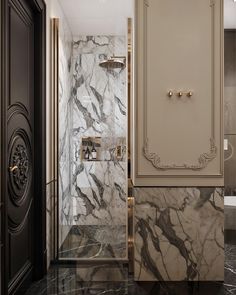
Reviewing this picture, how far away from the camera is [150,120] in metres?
2.67

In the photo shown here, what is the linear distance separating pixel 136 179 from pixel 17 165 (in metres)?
0.91

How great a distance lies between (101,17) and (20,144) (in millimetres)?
1332

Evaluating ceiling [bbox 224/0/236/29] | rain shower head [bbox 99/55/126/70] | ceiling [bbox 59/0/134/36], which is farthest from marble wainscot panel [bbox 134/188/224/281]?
ceiling [bbox 224/0/236/29]

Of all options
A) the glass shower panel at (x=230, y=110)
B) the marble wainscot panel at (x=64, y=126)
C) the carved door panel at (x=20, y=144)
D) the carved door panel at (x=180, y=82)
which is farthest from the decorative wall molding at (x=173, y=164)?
the glass shower panel at (x=230, y=110)

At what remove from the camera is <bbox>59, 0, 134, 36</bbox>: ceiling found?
288 centimetres

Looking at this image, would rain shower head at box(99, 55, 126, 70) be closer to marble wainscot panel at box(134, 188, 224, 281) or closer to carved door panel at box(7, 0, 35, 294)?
carved door panel at box(7, 0, 35, 294)

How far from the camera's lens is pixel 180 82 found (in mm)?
2660

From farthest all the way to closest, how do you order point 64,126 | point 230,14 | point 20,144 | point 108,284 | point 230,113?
1. point 230,113
2. point 230,14
3. point 64,126
4. point 108,284
5. point 20,144

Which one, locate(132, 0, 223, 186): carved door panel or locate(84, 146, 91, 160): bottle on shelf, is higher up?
locate(132, 0, 223, 186): carved door panel

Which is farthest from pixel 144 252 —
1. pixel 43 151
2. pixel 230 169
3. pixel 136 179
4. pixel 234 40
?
pixel 234 40

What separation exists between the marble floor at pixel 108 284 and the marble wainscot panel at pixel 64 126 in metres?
0.35

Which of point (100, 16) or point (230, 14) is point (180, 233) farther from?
point (230, 14)

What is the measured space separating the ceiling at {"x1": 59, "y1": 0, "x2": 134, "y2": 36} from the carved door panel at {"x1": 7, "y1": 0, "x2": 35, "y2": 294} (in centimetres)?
43

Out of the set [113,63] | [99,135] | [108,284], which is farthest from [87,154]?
[108,284]
